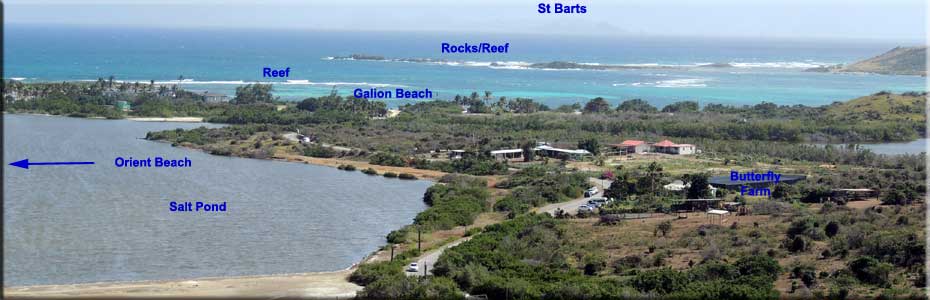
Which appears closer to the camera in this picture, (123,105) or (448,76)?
(123,105)

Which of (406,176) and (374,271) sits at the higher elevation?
(406,176)

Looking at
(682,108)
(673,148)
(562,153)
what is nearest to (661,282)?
(562,153)

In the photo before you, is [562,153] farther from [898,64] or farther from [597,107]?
[898,64]

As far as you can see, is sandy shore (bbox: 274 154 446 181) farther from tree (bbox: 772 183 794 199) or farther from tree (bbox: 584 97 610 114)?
tree (bbox: 584 97 610 114)

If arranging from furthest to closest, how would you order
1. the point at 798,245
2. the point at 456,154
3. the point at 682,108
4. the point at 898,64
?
the point at 898,64, the point at 682,108, the point at 456,154, the point at 798,245

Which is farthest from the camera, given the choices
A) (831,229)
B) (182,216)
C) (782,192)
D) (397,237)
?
(782,192)

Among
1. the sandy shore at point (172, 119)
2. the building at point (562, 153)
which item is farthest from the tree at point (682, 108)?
the sandy shore at point (172, 119)
